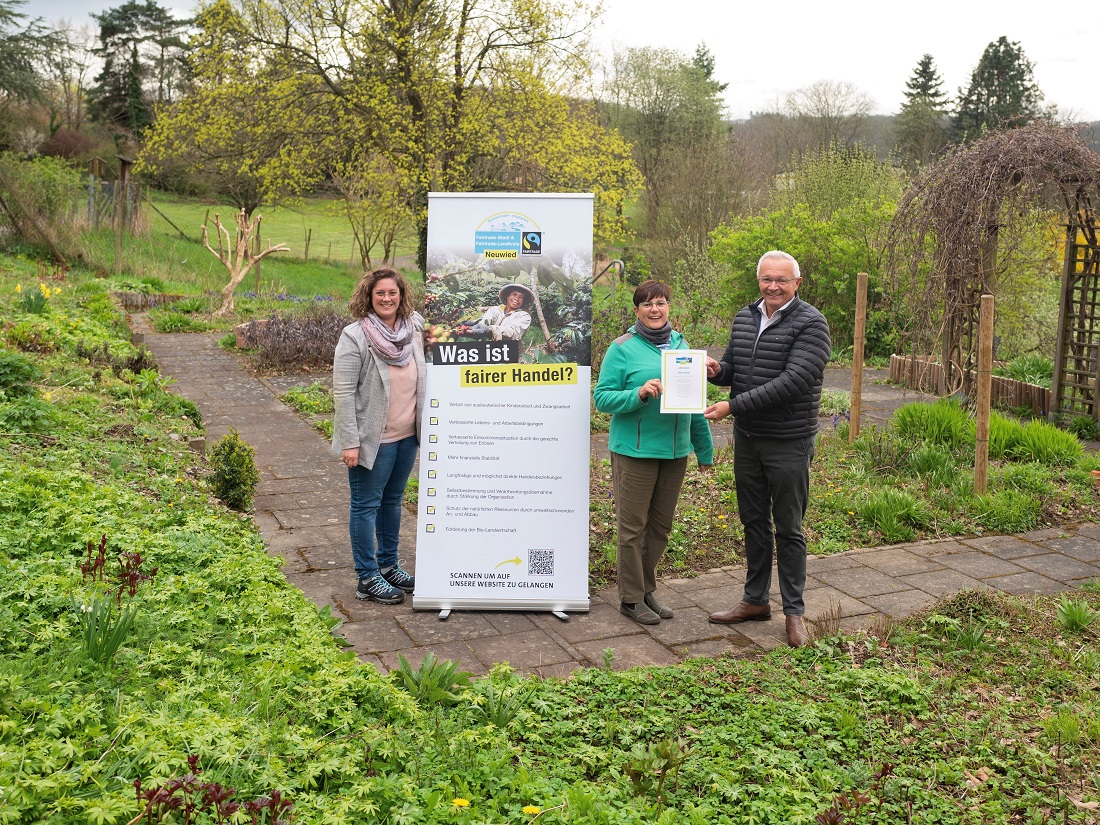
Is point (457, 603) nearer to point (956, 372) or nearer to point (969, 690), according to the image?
point (969, 690)

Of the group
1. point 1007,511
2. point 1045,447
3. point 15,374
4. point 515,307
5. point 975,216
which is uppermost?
point 975,216

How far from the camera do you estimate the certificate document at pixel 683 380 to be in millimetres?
4742

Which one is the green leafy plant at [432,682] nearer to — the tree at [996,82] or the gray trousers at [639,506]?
the gray trousers at [639,506]

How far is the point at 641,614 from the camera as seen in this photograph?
5066 mm

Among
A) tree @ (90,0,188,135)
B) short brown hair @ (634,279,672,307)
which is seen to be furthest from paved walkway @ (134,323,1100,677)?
tree @ (90,0,188,135)

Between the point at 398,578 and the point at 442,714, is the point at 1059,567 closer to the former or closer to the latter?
the point at 398,578

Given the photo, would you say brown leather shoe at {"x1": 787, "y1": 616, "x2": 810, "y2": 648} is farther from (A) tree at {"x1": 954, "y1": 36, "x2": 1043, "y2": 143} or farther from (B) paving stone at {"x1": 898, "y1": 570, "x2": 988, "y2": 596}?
(A) tree at {"x1": 954, "y1": 36, "x2": 1043, "y2": 143}

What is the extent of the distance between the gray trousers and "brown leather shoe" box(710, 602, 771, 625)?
395 mm

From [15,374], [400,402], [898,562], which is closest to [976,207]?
[898,562]

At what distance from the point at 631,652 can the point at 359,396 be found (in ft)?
6.67

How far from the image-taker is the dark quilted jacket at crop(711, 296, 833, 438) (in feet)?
15.5

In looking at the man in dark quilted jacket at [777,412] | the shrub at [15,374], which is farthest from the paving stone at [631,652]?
the shrub at [15,374]

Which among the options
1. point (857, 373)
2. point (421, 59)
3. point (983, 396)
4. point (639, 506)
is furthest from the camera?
point (421, 59)

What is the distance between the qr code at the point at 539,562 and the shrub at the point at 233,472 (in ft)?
7.68
